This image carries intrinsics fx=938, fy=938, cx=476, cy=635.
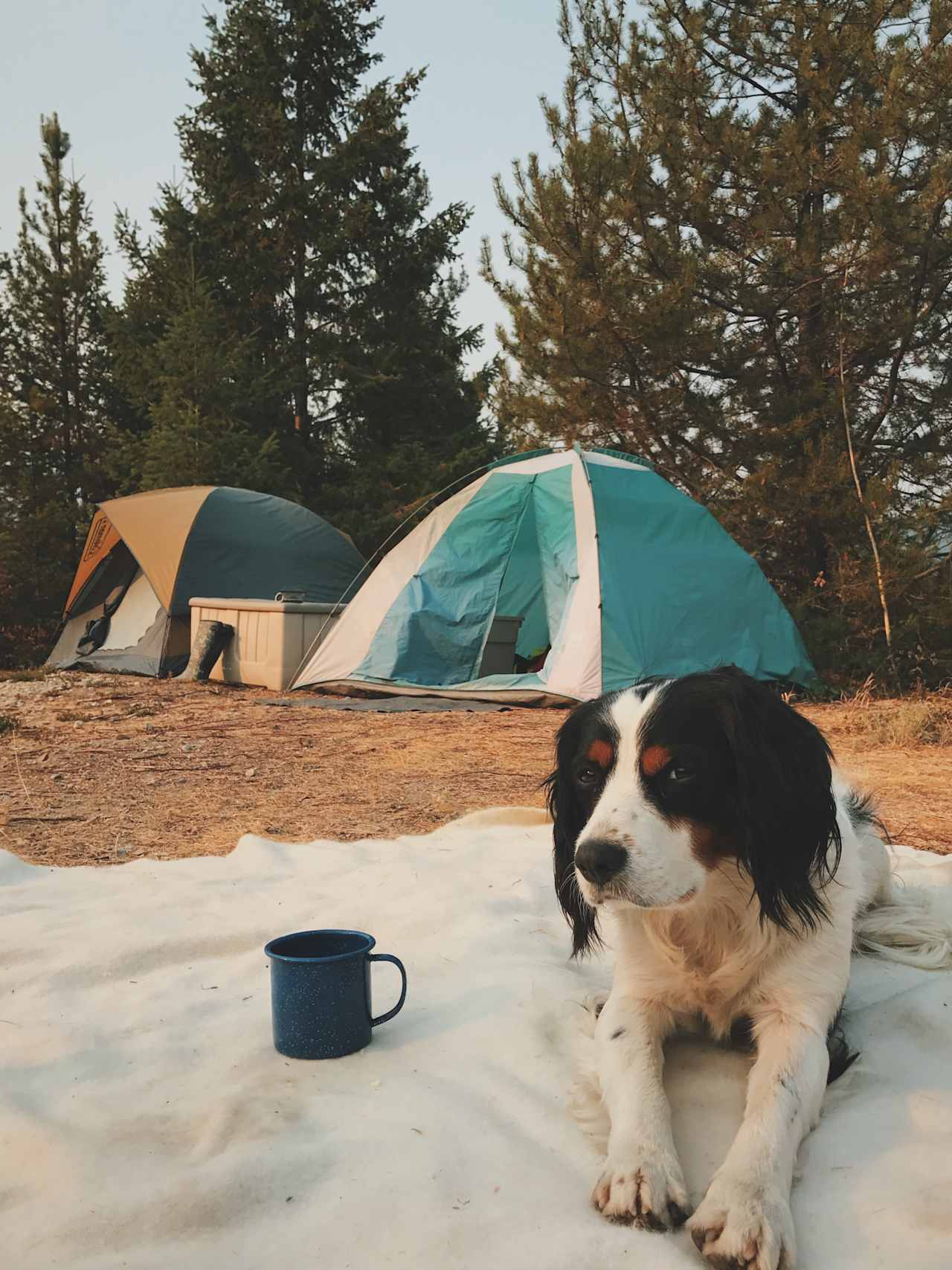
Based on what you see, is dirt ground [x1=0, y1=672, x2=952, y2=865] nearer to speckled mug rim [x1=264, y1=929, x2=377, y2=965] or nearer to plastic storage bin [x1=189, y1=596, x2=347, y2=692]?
plastic storage bin [x1=189, y1=596, x2=347, y2=692]

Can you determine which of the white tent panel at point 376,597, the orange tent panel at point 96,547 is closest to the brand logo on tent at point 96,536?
the orange tent panel at point 96,547

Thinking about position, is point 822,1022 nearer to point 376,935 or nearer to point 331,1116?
point 331,1116

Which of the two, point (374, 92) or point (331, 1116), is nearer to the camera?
point (331, 1116)

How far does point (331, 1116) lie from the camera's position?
152 cm

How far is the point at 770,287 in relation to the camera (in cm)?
880

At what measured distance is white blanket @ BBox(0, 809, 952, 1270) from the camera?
47.6 inches

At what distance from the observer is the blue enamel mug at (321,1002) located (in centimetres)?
169

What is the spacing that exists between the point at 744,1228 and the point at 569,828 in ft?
2.78

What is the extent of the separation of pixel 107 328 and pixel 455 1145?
1478cm

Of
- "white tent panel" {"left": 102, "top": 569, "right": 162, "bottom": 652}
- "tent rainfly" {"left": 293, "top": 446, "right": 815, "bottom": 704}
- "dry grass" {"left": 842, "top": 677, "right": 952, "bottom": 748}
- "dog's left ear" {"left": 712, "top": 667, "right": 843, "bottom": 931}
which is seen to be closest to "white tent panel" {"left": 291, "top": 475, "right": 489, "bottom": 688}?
"tent rainfly" {"left": 293, "top": 446, "right": 815, "bottom": 704}

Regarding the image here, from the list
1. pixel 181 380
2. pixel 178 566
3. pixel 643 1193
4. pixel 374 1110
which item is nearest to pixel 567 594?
pixel 178 566

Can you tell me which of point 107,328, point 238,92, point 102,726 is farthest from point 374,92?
point 102,726

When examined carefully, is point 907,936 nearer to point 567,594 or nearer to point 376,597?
point 567,594

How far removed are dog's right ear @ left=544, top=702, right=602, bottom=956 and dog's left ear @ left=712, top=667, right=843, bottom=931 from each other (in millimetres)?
353
